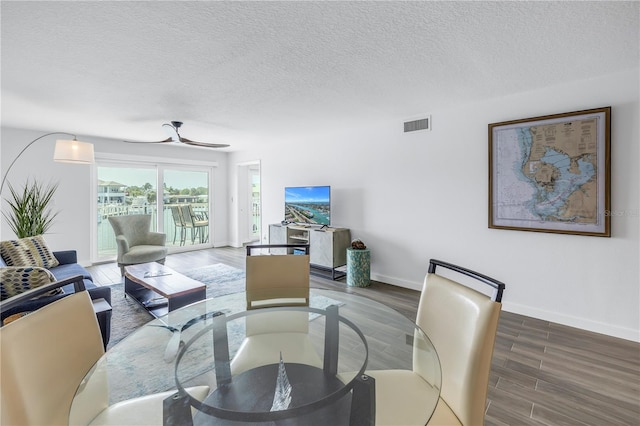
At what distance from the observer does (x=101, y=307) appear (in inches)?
91.8

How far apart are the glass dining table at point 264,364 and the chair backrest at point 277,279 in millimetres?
102

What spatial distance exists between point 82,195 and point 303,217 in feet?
12.9

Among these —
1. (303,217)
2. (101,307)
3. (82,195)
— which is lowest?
(101,307)

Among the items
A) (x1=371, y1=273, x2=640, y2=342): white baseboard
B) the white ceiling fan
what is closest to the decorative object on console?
(x1=371, y1=273, x2=640, y2=342): white baseboard

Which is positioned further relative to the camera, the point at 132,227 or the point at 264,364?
the point at 132,227

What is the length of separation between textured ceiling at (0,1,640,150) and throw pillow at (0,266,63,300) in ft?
5.10

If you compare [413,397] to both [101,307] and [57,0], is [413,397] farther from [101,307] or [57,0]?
[57,0]

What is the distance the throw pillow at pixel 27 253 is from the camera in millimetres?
3189

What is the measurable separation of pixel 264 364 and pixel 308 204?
11.8 feet

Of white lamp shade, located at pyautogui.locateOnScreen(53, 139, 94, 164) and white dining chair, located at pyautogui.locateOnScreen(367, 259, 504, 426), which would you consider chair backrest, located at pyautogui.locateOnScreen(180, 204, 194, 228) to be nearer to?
white lamp shade, located at pyautogui.locateOnScreen(53, 139, 94, 164)

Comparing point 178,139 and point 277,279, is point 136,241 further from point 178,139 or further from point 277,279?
point 277,279

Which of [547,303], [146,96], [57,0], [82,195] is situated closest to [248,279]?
[57,0]

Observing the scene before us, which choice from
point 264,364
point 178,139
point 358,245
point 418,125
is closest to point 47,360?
point 264,364

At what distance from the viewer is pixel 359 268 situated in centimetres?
409
